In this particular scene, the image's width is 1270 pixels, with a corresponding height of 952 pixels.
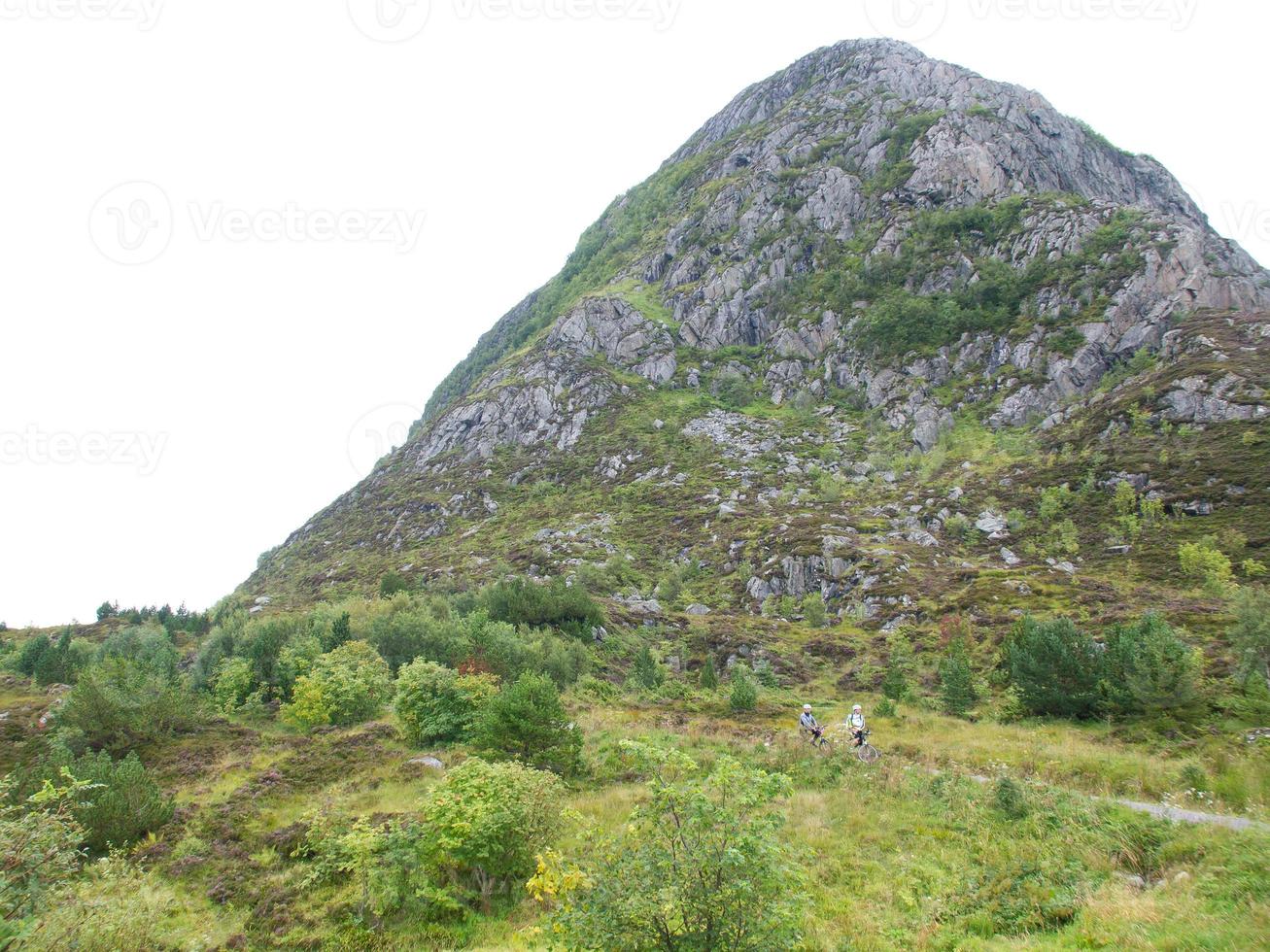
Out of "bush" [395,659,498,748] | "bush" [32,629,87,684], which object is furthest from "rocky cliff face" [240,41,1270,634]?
"bush" [395,659,498,748]

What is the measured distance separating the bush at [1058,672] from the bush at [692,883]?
17.7 m

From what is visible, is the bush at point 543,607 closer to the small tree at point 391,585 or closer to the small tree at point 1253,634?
the small tree at point 391,585

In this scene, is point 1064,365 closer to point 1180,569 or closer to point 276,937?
point 1180,569

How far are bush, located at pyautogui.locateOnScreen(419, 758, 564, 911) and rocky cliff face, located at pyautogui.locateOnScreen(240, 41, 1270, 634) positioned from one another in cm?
4341

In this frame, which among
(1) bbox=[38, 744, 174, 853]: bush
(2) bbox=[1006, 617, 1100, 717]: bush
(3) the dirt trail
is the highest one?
(1) bbox=[38, 744, 174, 853]: bush

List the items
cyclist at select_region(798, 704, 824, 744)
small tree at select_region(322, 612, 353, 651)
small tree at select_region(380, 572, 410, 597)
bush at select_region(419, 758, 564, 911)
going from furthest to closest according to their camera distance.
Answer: small tree at select_region(380, 572, 410, 597)
small tree at select_region(322, 612, 353, 651)
cyclist at select_region(798, 704, 824, 744)
bush at select_region(419, 758, 564, 911)

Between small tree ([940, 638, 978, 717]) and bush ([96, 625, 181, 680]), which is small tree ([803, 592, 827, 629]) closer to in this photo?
small tree ([940, 638, 978, 717])

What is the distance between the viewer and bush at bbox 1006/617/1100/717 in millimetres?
19406

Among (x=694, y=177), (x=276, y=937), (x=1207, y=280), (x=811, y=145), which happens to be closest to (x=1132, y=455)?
(x=1207, y=280)

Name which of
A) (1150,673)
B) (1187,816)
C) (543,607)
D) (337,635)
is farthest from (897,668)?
(337,635)

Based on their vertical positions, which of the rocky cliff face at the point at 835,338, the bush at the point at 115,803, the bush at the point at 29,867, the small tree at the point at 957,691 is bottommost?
the small tree at the point at 957,691

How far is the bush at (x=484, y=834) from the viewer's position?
35.0 feet

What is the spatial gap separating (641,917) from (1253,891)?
6.84 meters

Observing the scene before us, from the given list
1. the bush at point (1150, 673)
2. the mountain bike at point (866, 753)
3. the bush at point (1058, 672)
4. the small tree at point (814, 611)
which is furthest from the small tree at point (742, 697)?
the small tree at point (814, 611)
